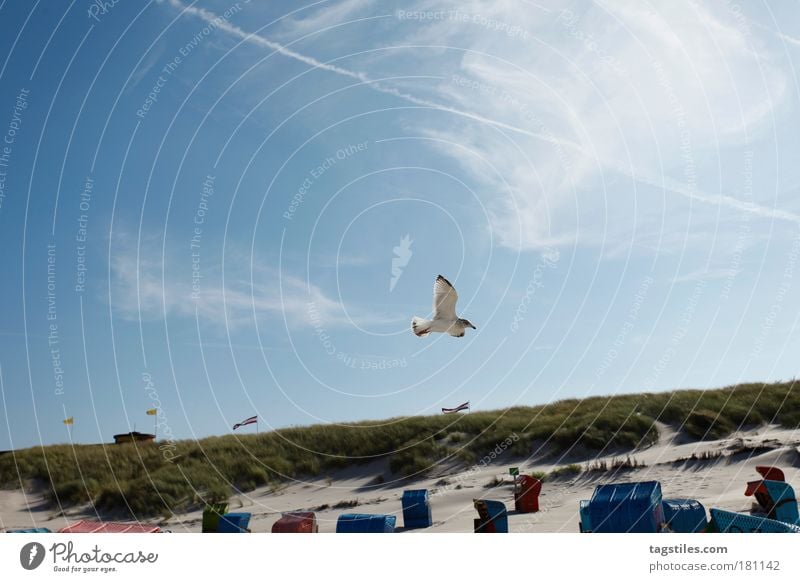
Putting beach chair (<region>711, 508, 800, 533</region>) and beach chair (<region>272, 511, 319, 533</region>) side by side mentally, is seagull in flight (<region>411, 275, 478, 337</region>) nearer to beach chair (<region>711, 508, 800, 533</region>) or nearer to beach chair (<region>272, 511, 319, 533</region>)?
beach chair (<region>272, 511, 319, 533</region>)

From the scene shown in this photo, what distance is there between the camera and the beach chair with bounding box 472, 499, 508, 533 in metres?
14.6

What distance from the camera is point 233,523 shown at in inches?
594

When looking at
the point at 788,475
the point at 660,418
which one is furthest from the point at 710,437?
the point at 788,475

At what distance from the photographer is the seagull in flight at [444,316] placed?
669 inches

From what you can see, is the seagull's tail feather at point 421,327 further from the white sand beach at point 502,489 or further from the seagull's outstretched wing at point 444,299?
the white sand beach at point 502,489

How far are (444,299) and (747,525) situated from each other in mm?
8378
